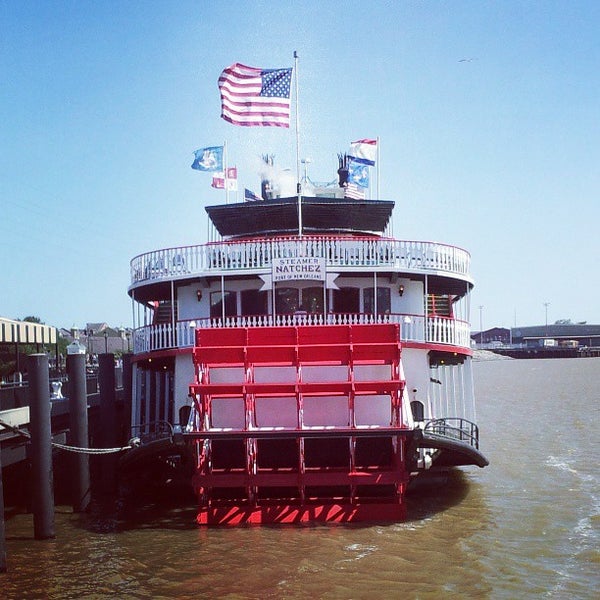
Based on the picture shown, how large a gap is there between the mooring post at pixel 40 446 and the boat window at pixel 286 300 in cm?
442

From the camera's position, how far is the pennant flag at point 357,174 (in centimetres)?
1645

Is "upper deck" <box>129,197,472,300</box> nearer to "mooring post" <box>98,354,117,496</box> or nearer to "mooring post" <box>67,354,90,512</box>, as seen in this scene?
"mooring post" <box>98,354,117,496</box>

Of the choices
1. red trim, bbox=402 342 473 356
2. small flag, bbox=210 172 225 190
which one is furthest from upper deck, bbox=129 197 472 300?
small flag, bbox=210 172 225 190

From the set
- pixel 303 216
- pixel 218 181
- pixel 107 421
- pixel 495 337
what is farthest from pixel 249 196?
pixel 495 337

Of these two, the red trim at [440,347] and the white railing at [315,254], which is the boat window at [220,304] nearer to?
the white railing at [315,254]

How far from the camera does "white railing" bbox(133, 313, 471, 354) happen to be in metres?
11.8

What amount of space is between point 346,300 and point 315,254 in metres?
1.10

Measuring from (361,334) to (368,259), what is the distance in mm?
1628

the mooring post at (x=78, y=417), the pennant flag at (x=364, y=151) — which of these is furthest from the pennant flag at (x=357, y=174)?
the mooring post at (x=78, y=417)

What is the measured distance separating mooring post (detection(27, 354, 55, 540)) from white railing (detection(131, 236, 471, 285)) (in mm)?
3513

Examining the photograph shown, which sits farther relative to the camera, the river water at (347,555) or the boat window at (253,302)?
the boat window at (253,302)

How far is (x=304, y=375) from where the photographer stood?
36.6 feet

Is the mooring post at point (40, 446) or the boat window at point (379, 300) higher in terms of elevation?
the boat window at point (379, 300)

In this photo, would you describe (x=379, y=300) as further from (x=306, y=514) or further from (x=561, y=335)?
(x=561, y=335)
